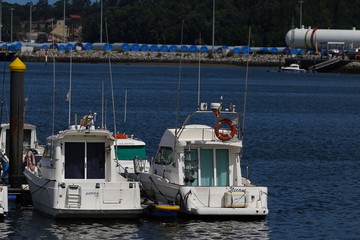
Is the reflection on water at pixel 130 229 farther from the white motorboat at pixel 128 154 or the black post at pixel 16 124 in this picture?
the white motorboat at pixel 128 154

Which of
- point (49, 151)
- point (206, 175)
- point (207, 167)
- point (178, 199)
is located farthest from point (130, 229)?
point (49, 151)

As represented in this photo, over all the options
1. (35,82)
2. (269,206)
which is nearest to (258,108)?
(35,82)

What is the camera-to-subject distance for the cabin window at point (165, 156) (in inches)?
1396

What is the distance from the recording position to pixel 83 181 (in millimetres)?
33906

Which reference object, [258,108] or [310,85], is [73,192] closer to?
[258,108]

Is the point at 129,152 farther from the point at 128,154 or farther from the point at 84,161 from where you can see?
the point at 84,161

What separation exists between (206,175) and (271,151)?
77.2 feet

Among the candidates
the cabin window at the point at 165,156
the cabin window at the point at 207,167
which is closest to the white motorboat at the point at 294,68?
the cabin window at the point at 165,156

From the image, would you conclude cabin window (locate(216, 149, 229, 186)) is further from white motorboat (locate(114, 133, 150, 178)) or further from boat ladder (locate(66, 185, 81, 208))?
white motorboat (locate(114, 133, 150, 178))

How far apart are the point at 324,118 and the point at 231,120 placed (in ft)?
177

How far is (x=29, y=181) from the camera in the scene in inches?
1409

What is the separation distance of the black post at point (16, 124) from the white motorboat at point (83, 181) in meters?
1.96

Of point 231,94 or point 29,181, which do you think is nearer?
point 29,181

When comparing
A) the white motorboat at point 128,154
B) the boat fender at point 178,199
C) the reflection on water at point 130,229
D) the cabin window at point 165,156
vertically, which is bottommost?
the reflection on water at point 130,229
